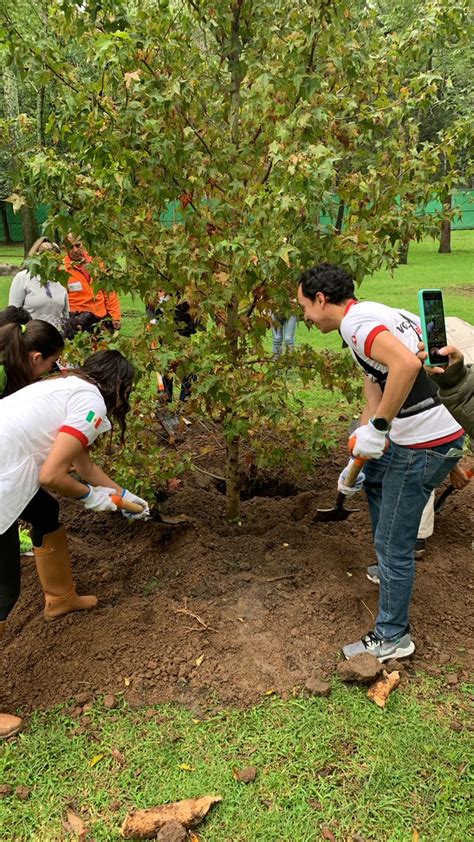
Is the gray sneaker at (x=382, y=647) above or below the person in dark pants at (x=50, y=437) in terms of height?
below

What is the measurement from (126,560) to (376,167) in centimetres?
247

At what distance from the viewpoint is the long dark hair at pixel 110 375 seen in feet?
8.84

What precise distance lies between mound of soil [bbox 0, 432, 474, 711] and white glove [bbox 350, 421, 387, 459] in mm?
956

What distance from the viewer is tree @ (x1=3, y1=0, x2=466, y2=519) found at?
108 inches

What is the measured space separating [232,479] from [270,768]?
1802 millimetres

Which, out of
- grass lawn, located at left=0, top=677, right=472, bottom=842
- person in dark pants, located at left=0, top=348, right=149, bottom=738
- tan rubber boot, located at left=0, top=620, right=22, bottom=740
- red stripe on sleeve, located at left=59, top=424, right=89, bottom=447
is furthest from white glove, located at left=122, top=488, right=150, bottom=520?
tan rubber boot, located at left=0, top=620, right=22, bottom=740

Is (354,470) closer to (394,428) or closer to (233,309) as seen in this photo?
(394,428)

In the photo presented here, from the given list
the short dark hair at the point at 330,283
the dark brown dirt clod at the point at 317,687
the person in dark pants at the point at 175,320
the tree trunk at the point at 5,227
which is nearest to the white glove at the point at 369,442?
A: the short dark hair at the point at 330,283

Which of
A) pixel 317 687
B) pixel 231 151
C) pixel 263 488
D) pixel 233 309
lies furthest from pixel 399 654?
pixel 231 151

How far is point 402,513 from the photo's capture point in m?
2.56

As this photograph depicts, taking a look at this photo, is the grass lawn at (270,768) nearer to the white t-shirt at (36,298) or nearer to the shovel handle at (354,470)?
the shovel handle at (354,470)

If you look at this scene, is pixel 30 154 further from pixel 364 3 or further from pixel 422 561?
pixel 422 561

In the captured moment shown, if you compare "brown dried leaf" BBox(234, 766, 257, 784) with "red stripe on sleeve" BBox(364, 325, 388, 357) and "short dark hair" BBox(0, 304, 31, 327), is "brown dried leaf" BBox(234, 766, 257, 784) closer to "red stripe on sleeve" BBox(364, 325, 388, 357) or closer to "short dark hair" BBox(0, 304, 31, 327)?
"red stripe on sleeve" BBox(364, 325, 388, 357)

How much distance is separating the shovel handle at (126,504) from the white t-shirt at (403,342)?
1212 millimetres
